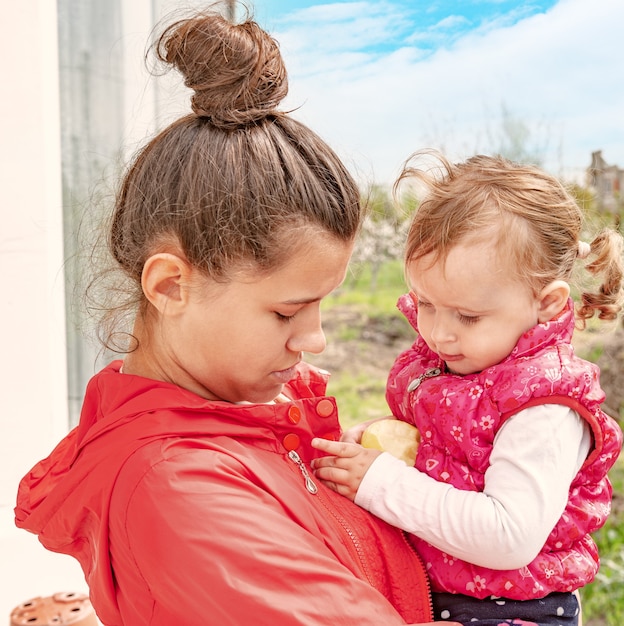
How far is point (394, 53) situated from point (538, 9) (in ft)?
1.75

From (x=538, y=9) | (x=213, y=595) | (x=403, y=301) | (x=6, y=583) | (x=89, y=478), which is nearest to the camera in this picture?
(x=213, y=595)

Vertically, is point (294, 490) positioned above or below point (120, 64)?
below

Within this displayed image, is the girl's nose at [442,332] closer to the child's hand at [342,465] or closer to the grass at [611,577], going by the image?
the child's hand at [342,465]

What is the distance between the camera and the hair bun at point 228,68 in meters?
1.14

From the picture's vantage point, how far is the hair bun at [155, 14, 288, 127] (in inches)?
45.0

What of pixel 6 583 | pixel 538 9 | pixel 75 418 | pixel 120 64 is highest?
pixel 538 9

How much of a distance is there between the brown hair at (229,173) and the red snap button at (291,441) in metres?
0.25

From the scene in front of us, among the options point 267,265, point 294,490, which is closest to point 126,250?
point 267,265

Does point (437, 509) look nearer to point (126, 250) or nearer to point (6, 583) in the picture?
point (126, 250)

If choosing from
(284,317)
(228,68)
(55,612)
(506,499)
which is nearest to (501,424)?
(506,499)

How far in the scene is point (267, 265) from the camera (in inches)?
43.2

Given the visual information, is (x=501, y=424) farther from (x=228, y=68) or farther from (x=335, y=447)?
(x=228, y=68)

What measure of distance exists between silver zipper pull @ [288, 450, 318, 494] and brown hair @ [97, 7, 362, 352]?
27 cm

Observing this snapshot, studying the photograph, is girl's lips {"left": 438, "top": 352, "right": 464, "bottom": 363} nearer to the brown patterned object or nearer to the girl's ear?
the girl's ear
